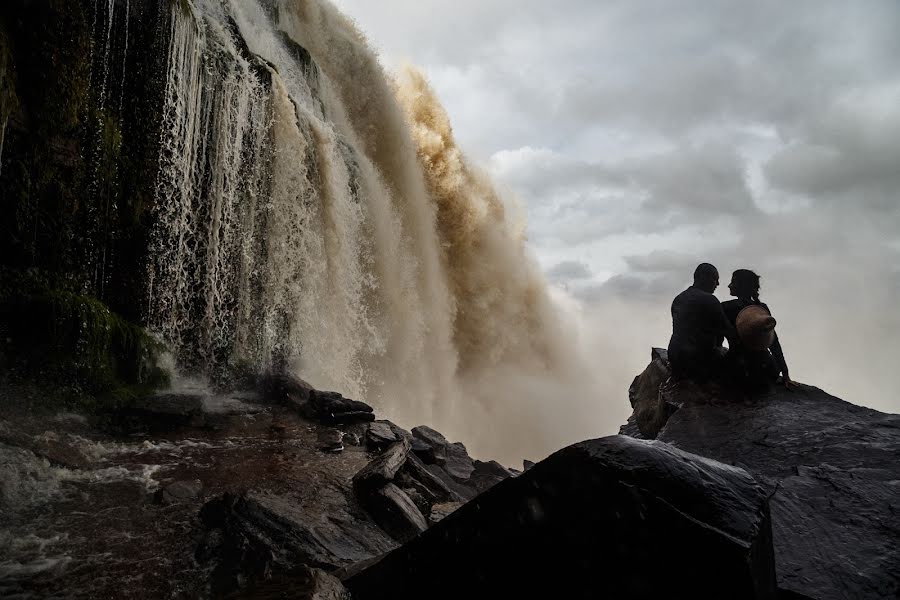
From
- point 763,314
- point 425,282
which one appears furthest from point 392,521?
point 425,282

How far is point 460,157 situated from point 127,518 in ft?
60.2

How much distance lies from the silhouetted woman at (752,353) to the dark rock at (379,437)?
5.09m

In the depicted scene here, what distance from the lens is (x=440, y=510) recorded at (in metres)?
5.88

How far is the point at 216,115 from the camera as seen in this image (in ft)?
31.4

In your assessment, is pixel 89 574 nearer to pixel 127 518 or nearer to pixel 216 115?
pixel 127 518

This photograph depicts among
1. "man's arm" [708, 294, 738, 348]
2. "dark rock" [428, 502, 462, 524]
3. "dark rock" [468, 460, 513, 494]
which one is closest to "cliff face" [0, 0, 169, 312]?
"dark rock" [428, 502, 462, 524]

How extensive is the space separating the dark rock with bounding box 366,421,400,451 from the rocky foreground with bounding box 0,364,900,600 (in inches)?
1.6

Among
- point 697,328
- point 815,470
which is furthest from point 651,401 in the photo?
point 815,470

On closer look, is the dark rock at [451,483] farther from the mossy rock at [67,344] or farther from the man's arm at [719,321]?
the mossy rock at [67,344]

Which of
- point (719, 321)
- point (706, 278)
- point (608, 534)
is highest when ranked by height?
point (706, 278)

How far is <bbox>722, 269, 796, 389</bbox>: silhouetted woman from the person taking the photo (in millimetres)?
5402

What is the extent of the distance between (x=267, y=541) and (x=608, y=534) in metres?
3.18

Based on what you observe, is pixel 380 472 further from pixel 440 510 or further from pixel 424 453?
pixel 424 453

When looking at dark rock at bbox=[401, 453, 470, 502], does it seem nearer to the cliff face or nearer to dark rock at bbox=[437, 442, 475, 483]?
dark rock at bbox=[437, 442, 475, 483]
